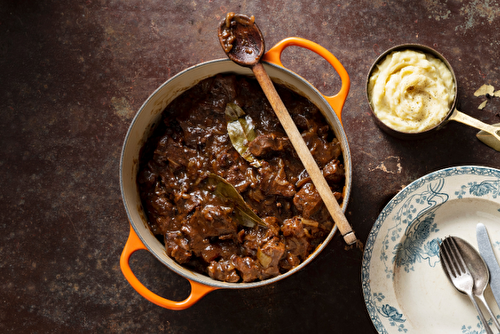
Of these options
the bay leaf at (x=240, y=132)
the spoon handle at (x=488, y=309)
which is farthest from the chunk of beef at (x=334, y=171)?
the spoon handle at (x=488, y=309)

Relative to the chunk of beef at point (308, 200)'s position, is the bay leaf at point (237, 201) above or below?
below

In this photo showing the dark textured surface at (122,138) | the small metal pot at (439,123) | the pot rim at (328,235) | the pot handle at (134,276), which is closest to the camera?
the pot rim at (328,235)

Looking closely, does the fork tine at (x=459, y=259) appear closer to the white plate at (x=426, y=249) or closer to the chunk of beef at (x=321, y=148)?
the white plate at (x=426, y=249)

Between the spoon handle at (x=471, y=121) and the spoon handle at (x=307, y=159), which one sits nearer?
the spoon handle at (x=307, y=159)

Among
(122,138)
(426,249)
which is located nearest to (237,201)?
(122,138)

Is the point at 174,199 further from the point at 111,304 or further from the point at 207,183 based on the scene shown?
the point at 111,304

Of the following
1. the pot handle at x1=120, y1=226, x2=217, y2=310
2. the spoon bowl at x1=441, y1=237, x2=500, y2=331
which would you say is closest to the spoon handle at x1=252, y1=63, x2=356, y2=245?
the pot handle at x1=120, y1=226, x2=217, y2=310

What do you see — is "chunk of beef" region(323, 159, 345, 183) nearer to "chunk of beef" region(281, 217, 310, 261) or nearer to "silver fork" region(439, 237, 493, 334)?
"chunk of beef" region(281, 217, 310, 261)

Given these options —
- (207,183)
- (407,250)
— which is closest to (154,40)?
(207,183)
